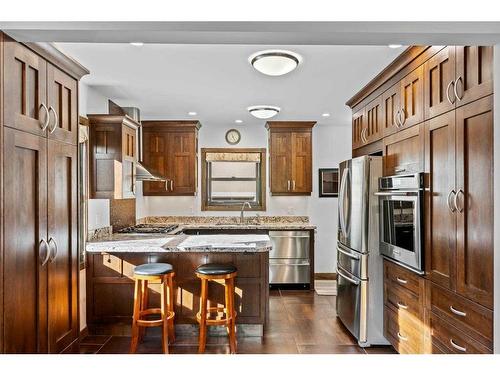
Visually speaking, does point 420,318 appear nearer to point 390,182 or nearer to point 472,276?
point 472,276

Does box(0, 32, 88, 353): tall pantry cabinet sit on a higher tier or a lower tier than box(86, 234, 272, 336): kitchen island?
higher

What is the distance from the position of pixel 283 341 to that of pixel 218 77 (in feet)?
8.55

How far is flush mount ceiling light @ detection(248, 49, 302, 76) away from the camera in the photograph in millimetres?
3006

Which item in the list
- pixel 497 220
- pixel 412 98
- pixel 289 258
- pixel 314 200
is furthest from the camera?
pixel 314 200

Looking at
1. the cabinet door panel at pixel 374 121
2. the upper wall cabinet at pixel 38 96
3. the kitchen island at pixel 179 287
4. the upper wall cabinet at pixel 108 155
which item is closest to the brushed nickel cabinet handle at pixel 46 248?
the upper wall cabinet at pixel 38 96

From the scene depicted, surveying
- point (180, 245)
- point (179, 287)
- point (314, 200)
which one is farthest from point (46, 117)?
point (314, 200)

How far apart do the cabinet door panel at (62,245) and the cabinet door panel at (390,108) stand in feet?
8.07

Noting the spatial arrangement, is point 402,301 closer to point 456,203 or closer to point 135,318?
point 456,203

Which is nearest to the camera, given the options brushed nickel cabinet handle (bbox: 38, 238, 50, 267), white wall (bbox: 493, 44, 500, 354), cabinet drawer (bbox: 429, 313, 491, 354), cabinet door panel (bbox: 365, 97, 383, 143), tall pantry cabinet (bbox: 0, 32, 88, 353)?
white wall (bbox: 493, 44, 500, 354)

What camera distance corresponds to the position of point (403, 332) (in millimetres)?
3012

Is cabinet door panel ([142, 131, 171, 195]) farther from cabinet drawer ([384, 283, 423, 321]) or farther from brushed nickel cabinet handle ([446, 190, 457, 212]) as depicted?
brushed nickel cabinet handle ([446, 190, 457, 212])

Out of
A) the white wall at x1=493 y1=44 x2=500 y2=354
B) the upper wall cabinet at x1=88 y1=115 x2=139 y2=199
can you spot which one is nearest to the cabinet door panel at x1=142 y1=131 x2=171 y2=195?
the upper wall cabinet at x1=88 y1=115 x2=139 y2=199

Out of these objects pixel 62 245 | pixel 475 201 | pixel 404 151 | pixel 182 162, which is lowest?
pixel 62 245
